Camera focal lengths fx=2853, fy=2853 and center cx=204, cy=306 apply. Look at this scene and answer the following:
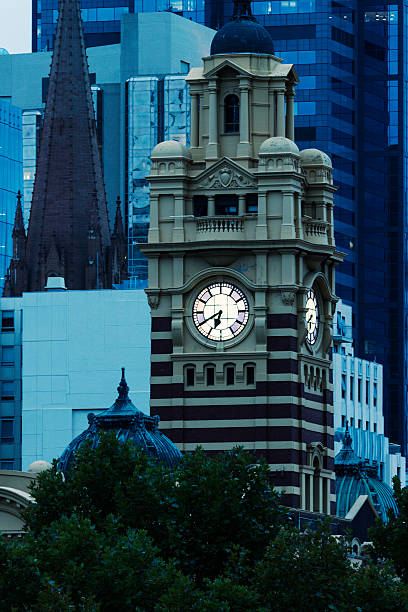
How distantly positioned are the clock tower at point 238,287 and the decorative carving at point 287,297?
0.05m

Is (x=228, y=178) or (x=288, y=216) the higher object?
(x=228, y=178)

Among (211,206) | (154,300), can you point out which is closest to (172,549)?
(154,300)

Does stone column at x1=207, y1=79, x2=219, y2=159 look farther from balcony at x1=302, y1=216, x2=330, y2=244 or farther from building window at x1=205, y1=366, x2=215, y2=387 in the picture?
building window at x1=205, y1=366, x2=215, y2=387

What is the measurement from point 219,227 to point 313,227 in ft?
19.9

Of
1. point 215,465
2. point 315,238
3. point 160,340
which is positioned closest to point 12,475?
point 160,340

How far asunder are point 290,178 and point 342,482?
124 ft

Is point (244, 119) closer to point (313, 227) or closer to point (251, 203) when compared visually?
point (251, 203)

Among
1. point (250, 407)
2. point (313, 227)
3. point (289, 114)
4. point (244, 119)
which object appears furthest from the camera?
point (289, 114)

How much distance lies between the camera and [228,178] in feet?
510

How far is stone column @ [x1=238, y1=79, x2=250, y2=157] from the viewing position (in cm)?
15662

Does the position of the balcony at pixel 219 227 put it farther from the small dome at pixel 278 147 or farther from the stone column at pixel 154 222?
the small dome at pixel 278 147

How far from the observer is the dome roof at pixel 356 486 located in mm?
183625

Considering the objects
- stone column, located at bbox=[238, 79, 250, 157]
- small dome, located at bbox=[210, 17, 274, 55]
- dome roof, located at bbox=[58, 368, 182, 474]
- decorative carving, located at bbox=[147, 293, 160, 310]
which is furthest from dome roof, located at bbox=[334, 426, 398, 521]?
dome roof, located at bbox=[58, 368, 182, 474]

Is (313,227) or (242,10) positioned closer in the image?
(313,227)
